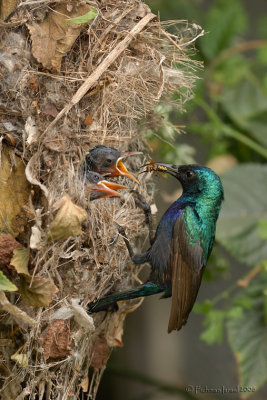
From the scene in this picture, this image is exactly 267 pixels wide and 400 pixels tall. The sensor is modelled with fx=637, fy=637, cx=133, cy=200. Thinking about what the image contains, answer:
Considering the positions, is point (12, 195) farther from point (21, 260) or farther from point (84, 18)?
point (84, 18)

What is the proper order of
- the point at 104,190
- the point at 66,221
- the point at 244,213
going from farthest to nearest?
the point at 244,213, the point at 104,190, the point at 66,221

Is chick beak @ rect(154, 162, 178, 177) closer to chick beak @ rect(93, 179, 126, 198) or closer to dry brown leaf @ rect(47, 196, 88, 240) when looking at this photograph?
chick beak @ rect(93, 179, 126, 198)

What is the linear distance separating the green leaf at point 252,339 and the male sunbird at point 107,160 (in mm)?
962

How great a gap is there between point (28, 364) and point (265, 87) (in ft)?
6.52

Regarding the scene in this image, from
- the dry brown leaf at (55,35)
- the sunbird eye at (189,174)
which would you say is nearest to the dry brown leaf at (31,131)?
the dry brown leaf at (55,35)

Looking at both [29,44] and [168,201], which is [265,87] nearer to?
[168,201]

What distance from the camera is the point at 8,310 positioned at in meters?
1.82

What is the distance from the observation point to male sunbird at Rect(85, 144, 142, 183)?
229 cm

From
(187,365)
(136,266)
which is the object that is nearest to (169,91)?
(136,266)

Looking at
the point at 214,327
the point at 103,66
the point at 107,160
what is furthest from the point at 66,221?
the point at 214,327

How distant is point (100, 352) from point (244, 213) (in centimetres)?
114

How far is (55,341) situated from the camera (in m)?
2.00

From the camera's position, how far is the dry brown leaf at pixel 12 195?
2010mm

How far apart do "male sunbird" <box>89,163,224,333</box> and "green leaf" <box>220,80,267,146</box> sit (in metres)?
0.93
